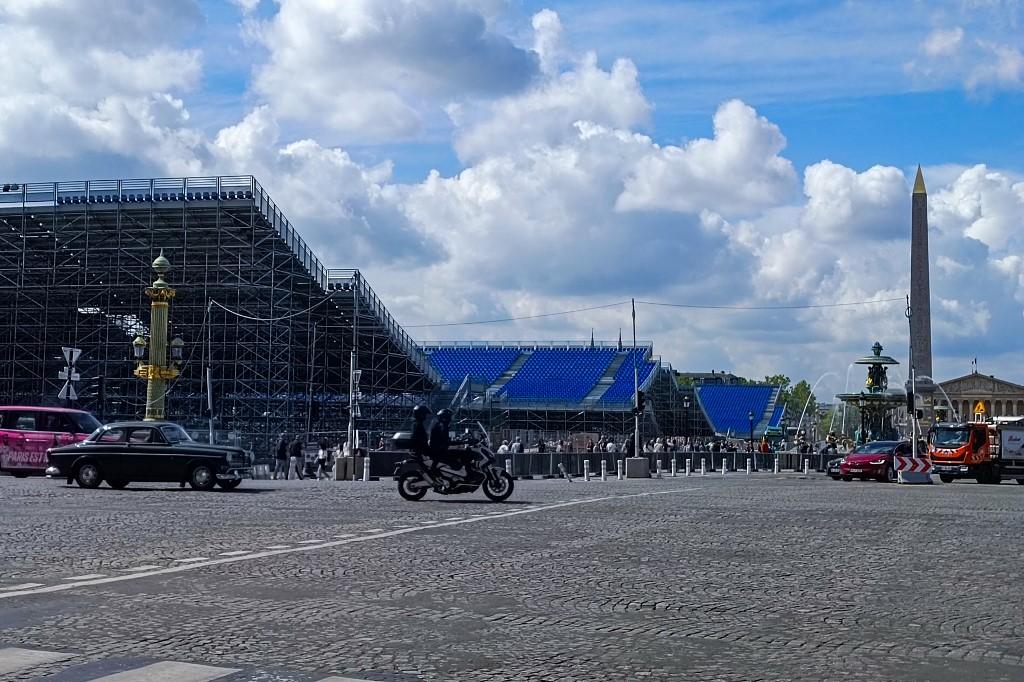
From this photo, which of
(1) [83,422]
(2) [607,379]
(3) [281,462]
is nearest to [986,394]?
(2) [607,379]

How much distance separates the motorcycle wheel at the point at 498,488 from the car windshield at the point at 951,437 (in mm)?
27419

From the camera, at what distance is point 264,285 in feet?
199

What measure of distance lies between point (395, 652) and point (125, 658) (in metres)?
1.62

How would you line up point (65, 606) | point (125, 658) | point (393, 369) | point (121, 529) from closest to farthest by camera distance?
1. point (125, 658)
2. point (65, 606)
3. point (121, 529)
4. point (393, 369)

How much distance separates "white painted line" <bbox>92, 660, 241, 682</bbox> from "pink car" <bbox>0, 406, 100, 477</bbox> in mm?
27102

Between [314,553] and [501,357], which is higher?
[501,357]

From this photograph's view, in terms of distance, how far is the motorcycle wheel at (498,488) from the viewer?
24125mm

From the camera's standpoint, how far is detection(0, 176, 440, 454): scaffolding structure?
60500mm

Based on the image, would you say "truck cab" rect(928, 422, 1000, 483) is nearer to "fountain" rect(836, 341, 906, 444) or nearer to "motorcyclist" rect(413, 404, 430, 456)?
"fountain" rect(836, 341, 906, 444)

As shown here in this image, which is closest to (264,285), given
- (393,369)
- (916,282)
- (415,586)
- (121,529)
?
(393,369)

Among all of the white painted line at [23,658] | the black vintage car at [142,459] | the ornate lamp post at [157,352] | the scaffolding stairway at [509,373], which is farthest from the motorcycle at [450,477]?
the scaffolding stairway at [509,373]

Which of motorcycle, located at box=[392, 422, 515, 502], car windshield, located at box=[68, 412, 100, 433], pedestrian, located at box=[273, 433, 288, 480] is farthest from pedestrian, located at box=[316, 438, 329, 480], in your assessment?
motorcycle, located at box=[392, 422, 515, 502]

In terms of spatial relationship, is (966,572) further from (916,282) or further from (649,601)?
(916,282)

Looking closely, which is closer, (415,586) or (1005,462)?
(415,586)
